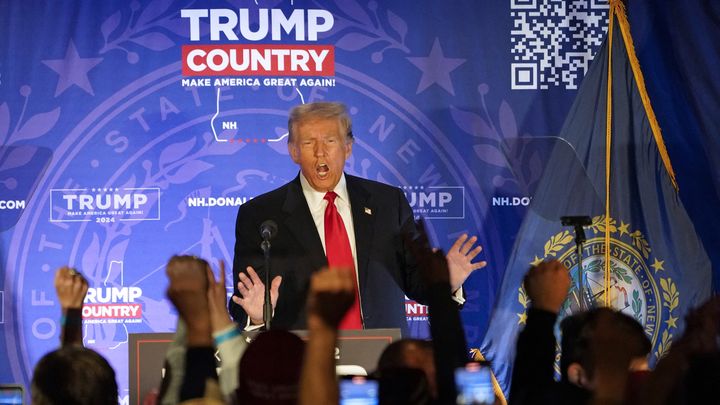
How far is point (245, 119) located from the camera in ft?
22.0

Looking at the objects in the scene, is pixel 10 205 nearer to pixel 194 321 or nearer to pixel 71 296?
pixel 71 296

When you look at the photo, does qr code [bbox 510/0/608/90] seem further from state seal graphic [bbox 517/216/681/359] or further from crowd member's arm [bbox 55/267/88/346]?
crowd member's arm [bbox 55/267/88/346]

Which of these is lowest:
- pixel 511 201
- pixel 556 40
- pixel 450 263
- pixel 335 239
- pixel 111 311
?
pixel 111 311

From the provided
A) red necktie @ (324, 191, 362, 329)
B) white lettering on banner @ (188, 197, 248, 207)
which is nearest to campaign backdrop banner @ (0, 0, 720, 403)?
white lettering on banner @ (188, 197, 248, 207)

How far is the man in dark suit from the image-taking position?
571 centimetres

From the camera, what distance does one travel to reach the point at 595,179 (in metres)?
6.80

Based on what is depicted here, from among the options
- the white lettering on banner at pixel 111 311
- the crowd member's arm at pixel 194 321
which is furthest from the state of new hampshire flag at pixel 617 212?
the crowd member's arm at pixel 194 321

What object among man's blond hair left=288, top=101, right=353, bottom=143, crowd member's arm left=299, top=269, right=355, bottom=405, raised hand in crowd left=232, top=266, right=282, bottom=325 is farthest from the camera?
man's blond hair left=288, top=101, right=353, bottom=143

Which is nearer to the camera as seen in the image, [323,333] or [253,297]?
[323,333]

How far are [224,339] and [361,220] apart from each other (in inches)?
132

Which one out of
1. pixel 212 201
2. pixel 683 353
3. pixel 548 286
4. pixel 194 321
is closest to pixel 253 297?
pixel 212 201

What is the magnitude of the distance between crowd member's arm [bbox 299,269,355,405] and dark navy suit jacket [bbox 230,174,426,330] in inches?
151

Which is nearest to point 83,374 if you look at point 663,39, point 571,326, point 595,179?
point 571,326

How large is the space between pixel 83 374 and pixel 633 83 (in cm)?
533
